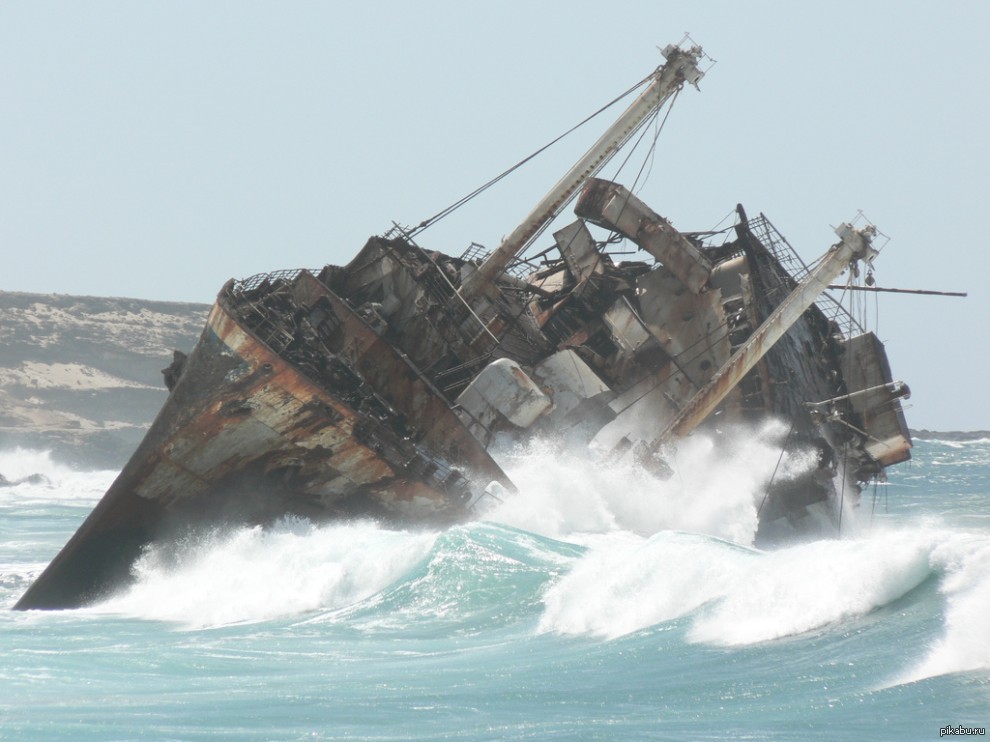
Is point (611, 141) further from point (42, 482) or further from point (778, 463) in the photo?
point (42, 482)

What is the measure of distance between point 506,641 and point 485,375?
24.1 feet

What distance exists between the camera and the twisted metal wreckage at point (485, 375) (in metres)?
17.2

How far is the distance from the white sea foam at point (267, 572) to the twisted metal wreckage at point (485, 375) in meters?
0.41

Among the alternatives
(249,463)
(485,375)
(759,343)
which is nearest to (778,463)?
(759,343)

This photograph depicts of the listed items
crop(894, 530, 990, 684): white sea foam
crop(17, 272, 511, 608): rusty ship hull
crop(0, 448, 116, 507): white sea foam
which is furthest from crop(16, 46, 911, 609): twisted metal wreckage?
crop(0, 448, 116, 507): white sea foam

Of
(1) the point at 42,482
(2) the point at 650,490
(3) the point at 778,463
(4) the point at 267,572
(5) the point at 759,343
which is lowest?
(4) the point at 267,572

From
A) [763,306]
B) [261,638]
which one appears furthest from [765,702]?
[763,306]

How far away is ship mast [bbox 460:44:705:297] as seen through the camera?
72.1 feet

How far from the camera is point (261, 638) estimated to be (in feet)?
41.9

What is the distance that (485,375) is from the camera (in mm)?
18781

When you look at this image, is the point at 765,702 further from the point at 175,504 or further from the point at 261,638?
the point at 175,504

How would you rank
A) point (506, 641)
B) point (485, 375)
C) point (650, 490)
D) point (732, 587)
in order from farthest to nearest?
point (650, 490)
point (485, 375)
point (506, 641)
point (732, 587)

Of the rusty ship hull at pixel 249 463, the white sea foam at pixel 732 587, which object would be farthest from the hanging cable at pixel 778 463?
the white sea foam at pixel 732 587

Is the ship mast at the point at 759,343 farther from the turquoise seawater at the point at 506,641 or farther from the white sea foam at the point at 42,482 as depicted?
the white sea foam at the point at 42,482
